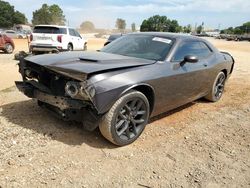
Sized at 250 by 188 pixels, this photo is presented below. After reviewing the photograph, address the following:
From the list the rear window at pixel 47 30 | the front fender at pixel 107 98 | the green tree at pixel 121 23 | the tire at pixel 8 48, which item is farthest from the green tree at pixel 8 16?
the front fender at pixel 107 98

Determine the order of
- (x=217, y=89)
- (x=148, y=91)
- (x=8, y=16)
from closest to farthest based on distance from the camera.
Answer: (x=148, y=91), (x=217, y=89), (x=8, y=16)

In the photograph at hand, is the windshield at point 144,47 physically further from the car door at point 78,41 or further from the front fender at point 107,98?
the car door at point 78,41

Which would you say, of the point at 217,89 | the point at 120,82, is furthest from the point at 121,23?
the point at 120,82

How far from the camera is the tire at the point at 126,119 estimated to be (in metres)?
4.07

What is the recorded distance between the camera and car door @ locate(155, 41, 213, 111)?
4973 millimetres

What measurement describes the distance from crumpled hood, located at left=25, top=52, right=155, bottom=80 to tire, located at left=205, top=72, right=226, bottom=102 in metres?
2.40

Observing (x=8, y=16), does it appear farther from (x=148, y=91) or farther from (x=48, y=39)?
(x=148, y=91)

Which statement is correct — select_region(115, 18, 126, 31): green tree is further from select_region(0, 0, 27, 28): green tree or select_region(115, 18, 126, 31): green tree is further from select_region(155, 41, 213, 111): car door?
select_region(155, 41, 213, 111): car door

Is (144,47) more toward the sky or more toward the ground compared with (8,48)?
more toward the sky

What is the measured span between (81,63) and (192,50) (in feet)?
8.05

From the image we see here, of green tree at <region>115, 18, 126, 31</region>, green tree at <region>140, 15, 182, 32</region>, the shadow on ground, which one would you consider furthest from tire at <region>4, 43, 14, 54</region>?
green tree at <region>115, 18, 126, 31</region>

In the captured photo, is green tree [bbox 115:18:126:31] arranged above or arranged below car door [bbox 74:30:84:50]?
below

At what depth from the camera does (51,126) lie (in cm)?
480

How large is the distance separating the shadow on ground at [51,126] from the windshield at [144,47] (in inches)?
45.8
